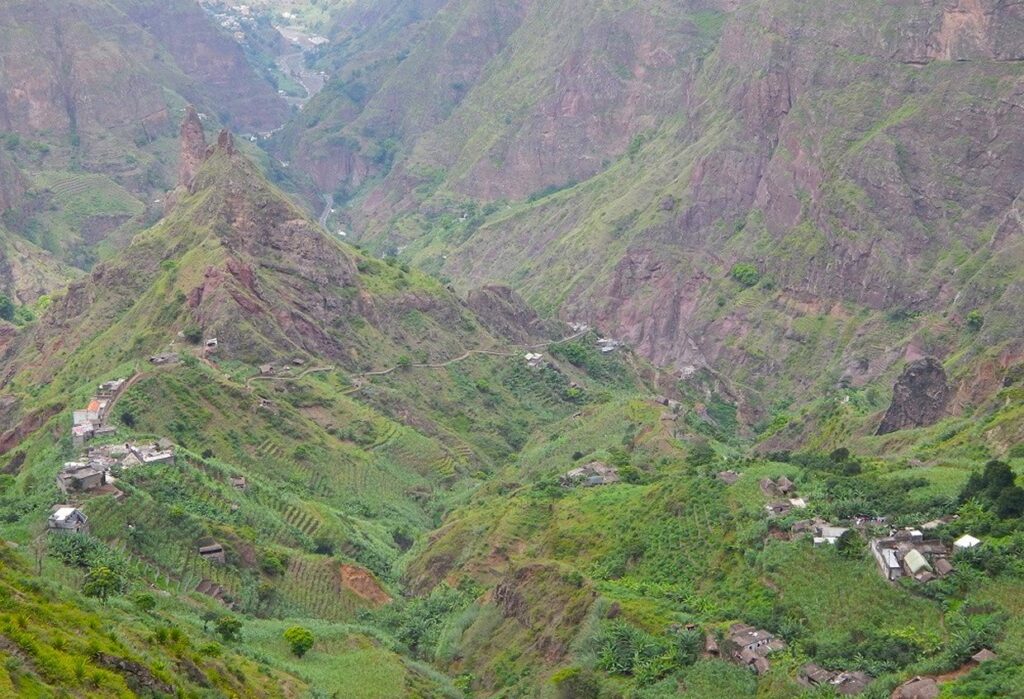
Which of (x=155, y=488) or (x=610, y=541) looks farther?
(x=155, y=488)

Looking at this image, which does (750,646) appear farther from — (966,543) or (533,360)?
(533,360)

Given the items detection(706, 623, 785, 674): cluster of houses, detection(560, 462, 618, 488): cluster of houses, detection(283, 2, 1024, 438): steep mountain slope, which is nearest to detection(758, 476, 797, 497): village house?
detection(706, 623, 785, 674): cluster of houses

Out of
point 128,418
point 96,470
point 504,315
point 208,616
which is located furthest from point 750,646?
point 504,315

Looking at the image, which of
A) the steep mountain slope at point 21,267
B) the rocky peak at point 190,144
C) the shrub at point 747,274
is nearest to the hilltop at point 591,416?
the shrub at point 747,274

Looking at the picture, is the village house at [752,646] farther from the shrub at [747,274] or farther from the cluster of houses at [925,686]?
the shrub at [747,274]

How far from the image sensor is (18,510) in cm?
7662

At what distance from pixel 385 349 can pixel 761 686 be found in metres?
68.2

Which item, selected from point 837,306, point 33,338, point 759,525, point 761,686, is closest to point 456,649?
point 759,525

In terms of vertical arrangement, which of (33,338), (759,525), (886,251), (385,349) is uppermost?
(886,251)

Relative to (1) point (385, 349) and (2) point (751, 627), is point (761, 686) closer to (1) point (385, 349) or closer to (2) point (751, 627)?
(2) point (751, 627)

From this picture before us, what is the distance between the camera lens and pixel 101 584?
6181 cm

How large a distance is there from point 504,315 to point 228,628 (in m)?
75.5

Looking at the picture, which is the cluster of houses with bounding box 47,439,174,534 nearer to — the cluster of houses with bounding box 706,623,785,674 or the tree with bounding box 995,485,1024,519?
the cluster of houses with bounding box 706,623,785,674

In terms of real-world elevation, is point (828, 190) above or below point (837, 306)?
above
